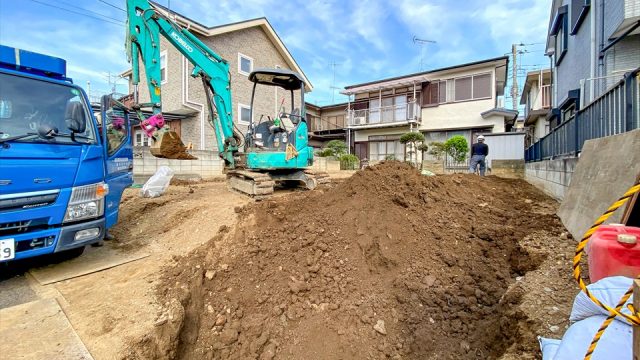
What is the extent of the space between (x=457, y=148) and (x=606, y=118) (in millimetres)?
9261

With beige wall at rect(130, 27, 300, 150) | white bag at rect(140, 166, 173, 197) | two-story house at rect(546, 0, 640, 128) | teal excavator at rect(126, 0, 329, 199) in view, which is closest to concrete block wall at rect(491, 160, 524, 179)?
two-story house at rect(546, 0, 640, 128)

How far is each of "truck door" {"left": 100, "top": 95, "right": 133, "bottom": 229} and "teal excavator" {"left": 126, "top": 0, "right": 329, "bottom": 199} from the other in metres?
0.87

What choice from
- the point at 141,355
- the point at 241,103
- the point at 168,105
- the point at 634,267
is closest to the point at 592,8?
the point at 634,267

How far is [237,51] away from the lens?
13.3 metres

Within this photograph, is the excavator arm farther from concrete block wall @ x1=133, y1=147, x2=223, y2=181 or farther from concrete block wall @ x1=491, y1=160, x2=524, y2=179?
concrete block wall @ x1=491, y1=160, x2=524, y2=179

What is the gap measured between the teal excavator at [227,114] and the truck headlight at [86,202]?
7.94 ft

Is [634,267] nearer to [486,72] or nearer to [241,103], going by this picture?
[241,103]

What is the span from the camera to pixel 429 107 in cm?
1598

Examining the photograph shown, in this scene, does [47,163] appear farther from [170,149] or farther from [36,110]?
[170,149]

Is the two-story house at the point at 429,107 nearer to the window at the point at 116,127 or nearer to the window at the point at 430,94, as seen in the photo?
the window at the point at 430,94

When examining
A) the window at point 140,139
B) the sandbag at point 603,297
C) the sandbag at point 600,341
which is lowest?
the sandbag at point 600,341

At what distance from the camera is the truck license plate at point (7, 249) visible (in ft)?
7.60

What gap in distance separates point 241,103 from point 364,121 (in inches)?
319

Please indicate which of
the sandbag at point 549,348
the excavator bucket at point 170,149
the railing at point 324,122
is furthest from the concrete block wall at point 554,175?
the railing at point 324,122
